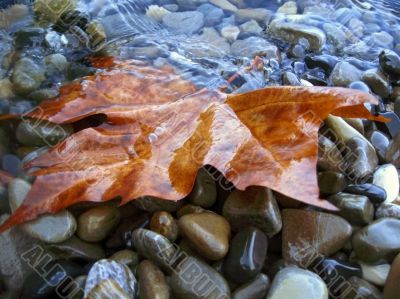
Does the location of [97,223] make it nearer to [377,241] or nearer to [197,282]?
[197,282]

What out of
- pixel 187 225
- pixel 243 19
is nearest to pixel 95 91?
pixel 187 225

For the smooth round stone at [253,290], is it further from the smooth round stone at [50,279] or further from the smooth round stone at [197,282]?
the smooth round stone at [50,279]

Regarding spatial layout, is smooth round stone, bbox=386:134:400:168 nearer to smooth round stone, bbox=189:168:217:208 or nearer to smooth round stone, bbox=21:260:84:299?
smooth round stone, bbox=189:168:217:208

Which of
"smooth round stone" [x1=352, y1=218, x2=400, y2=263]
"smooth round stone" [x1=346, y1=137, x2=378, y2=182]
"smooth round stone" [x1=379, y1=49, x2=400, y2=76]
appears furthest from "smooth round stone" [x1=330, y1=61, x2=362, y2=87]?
"smooth round stone" [x1=352, y1=218, x2=400, y2=263]

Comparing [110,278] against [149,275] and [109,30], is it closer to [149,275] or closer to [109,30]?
[149,275]

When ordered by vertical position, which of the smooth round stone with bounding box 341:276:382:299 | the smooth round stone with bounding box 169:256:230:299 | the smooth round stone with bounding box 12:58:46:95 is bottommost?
the smooth round stone with bounding box 341:276:382:299

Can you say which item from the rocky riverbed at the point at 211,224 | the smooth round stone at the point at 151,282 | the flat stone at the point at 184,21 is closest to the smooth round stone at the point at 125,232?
the rocky riverbed at the point at 211,224
